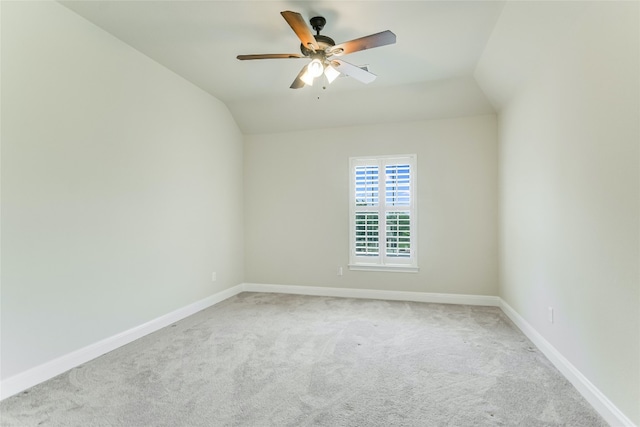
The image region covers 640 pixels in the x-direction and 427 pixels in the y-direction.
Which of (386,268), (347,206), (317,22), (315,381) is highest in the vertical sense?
(317,22)

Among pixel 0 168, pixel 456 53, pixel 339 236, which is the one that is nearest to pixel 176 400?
pixel 0 168

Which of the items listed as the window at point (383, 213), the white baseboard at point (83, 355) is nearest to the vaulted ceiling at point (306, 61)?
the window at point (383, 213)

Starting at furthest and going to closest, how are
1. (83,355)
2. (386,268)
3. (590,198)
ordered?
1. (386,268)
2. (83,355)
3. (590,198)

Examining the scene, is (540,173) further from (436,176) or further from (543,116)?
(436,176)

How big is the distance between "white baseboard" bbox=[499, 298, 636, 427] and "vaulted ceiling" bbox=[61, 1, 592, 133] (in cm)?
262

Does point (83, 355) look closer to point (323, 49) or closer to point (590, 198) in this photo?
point (323, 49)

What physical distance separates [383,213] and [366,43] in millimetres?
2687

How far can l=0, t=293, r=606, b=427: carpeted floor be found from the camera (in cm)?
189

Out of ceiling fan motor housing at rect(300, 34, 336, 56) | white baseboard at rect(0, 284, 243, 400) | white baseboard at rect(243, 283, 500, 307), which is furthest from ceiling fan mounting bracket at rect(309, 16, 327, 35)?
white baseboard at rect(243, 283, 500, 307)

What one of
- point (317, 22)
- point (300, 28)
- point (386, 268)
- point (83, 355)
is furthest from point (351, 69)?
point (83, 355)

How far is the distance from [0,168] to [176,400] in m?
1.92

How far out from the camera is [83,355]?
2.57 metres

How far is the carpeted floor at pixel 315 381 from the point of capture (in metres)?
1.89

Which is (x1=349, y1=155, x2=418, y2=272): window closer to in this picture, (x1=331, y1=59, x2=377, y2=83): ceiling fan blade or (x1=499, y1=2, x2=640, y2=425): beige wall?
(x1=499, y1=2, x2=640, y2=425): beige wall
